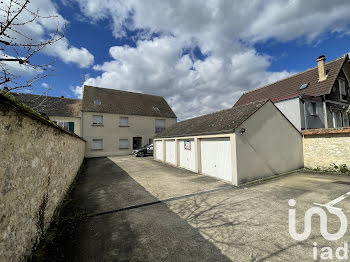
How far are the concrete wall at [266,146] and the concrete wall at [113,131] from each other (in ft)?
58.2

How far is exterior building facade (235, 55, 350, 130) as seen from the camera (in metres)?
12.2

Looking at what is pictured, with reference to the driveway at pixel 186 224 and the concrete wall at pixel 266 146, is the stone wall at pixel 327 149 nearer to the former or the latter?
the concrete wall at pixel 266 146

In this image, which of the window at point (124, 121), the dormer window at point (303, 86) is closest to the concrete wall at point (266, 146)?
the dormer window at point (303, 86)

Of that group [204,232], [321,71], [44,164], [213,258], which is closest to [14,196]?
[44,164]

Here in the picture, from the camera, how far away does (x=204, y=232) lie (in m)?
3.72

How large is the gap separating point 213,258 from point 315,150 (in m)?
10.7

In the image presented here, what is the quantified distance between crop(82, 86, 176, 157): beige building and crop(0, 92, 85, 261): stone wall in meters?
18.2

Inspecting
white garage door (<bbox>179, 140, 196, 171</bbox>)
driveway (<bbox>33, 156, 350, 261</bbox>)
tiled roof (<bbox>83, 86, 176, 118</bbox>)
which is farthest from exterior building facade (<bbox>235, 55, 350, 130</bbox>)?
tiled roof (<bbox>83, 86, 176, 118</bbox>)

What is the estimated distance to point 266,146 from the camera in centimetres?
845

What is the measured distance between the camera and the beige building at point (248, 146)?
7535mm

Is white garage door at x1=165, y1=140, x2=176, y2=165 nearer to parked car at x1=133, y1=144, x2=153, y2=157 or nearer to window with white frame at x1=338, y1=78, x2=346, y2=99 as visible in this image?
parked car at x1=133, y1=144, x2=153, y2=157

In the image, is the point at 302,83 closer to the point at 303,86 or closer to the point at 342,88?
the point at 303,86

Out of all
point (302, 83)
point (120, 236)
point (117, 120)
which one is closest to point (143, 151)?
point (117, 120)

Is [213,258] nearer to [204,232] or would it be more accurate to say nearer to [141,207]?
[204,232]
